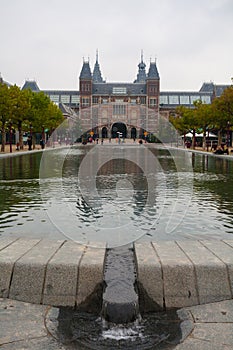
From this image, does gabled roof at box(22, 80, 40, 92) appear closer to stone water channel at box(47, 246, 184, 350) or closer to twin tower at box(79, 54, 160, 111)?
twin tower at box(79, 54, 160, 111)

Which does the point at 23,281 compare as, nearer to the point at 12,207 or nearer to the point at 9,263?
the point at 9,263

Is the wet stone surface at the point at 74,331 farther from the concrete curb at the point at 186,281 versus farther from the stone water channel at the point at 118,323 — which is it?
the concrete curb at the point at 186,281

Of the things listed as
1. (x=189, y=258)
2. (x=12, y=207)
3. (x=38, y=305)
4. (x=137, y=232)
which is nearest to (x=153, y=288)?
(x=189, y=258)

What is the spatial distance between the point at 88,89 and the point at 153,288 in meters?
127

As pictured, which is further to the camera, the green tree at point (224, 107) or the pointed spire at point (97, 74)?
the pointed spire at point (97, 74)

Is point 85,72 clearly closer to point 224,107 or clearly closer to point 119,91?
point 119,91

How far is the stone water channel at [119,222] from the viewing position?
392 cm

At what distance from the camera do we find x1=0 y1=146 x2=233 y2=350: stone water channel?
3.92m

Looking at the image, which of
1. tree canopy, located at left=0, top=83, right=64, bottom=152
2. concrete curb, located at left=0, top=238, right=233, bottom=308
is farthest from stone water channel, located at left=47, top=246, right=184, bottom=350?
tree canopy, located at left=0, top=83, right=64, bottom=152

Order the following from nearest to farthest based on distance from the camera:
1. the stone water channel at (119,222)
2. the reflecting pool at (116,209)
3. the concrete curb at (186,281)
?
the stone water channel at (119,222)
the concrete curb at (186,281)
the reflecting pool at (116,209)

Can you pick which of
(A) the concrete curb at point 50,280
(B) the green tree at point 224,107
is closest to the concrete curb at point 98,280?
(A) the concrete curb at point 50,280

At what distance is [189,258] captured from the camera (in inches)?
193

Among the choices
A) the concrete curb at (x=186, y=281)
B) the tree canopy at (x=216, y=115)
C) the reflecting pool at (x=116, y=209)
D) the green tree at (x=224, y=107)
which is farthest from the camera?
the tree canopy at (x=216, y=115)

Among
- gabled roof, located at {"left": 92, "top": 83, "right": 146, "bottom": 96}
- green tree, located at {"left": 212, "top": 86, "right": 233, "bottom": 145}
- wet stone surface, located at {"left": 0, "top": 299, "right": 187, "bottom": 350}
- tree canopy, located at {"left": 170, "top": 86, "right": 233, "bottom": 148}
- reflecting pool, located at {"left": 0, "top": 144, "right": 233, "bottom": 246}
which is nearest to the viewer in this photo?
wet stone surface, located at {"left": 0, "top": 299, "right": 187, "bottom": 350}
